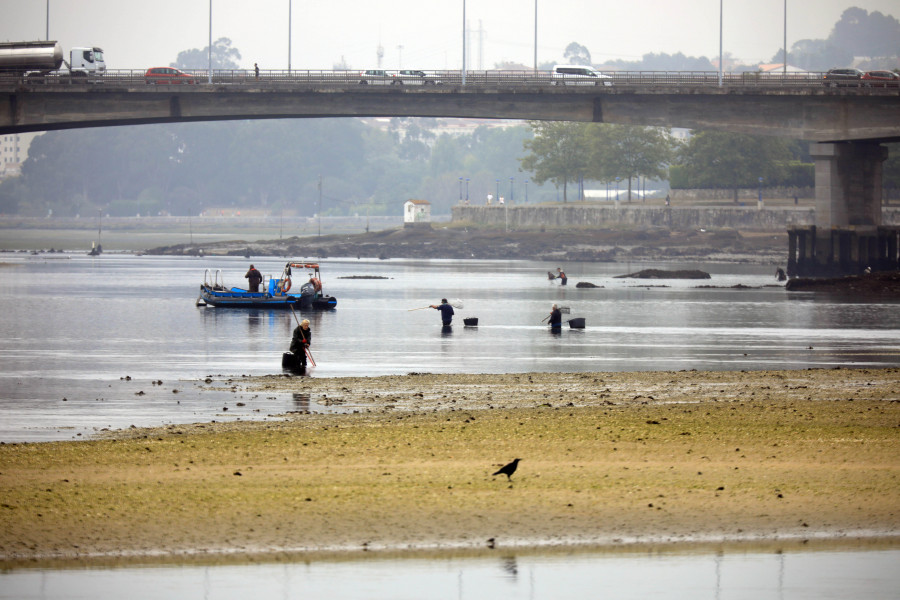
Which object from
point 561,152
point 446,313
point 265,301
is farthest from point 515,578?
point 561,152

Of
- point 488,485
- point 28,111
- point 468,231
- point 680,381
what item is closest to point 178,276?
point 28,111

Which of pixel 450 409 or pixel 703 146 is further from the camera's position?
pixel 703 146

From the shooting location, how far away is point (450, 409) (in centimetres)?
2567

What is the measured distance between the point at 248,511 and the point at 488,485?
3.52m

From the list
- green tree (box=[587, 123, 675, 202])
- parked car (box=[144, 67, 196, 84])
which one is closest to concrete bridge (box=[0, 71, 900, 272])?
parked car (box=[144, 67, 196, 84])

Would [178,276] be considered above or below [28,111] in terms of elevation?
below

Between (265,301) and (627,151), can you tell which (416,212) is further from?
(265,301)

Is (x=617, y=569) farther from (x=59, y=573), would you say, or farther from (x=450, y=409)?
(x=450, y=409)

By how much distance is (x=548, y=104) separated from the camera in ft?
290

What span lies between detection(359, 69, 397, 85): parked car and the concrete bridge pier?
32231mm

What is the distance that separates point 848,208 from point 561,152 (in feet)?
286

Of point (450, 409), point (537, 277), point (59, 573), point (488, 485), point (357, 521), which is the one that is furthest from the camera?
point (537, 277)

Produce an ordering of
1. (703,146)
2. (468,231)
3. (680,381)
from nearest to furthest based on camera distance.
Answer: (680,381) < (703,146) < (468,231)

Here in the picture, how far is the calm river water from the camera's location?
533 inches
